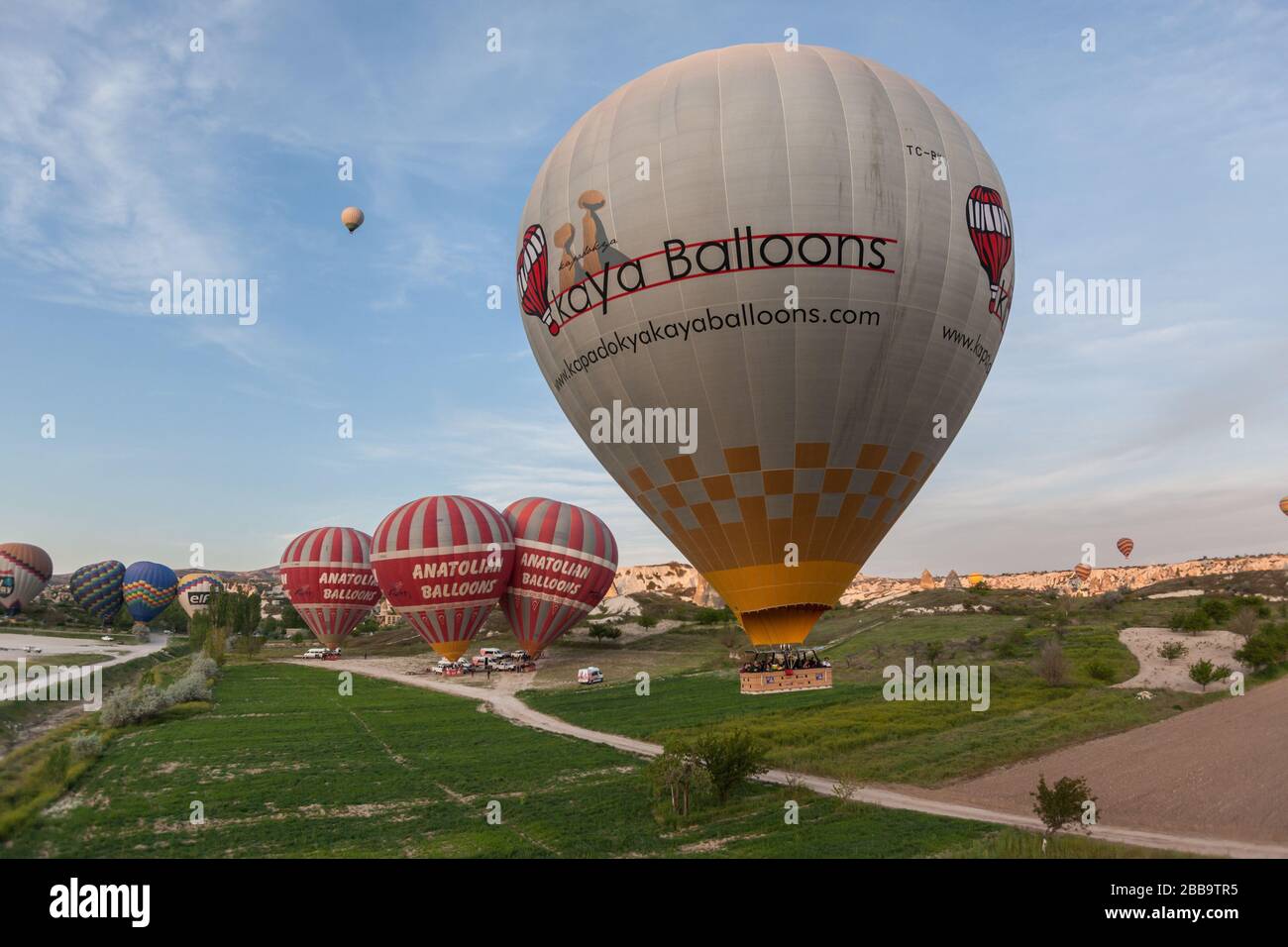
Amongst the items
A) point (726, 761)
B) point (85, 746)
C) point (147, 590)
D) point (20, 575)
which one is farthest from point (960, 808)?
point (20, 575)

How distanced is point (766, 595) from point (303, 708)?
25481mm

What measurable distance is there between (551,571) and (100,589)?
69.9 meters

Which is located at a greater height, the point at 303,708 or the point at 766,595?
the point at 766,595

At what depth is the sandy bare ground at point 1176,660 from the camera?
1679 inches

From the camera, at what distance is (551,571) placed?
58.5 m

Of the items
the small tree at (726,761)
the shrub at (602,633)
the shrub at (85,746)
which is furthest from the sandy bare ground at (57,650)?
the shrub at (602,633)

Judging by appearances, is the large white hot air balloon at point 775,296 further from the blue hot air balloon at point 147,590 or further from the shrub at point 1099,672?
the blue hot air balloon at point 147,590

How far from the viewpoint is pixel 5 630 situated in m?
79.5

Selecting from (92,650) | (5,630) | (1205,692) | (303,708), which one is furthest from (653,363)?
(5,630)

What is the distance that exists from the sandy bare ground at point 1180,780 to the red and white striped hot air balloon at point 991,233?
14.0 meters

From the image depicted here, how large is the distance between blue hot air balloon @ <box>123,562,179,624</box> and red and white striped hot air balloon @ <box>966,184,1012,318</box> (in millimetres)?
99780

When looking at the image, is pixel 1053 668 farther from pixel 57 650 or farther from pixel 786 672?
A: pixel 57 650
